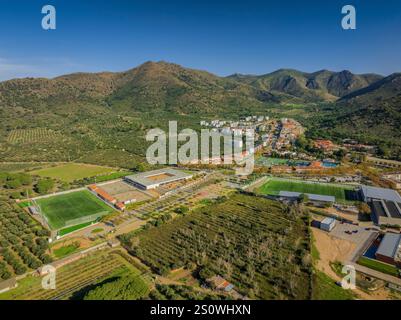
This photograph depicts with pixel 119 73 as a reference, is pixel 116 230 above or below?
below

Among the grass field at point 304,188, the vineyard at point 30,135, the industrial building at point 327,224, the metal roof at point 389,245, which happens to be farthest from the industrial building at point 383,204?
the vineyard at point 30,135

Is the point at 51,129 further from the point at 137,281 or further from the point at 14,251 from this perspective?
the point at 137,281

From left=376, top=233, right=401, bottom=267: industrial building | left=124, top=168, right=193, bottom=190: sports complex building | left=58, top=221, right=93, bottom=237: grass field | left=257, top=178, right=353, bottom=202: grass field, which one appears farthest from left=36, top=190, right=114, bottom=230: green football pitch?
left=376, top=233, right=401, bottom=267: industrial building

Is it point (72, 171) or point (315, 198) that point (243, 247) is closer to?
point (315, 198)

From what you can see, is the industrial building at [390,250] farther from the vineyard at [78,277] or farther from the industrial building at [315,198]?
the vineyard at [78,277]

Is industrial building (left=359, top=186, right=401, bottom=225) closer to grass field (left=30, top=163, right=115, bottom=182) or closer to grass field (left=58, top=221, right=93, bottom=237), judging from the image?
grass field (left=58, top=221, right=93, bottom=237)

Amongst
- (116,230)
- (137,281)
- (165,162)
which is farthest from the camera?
(165,162)
